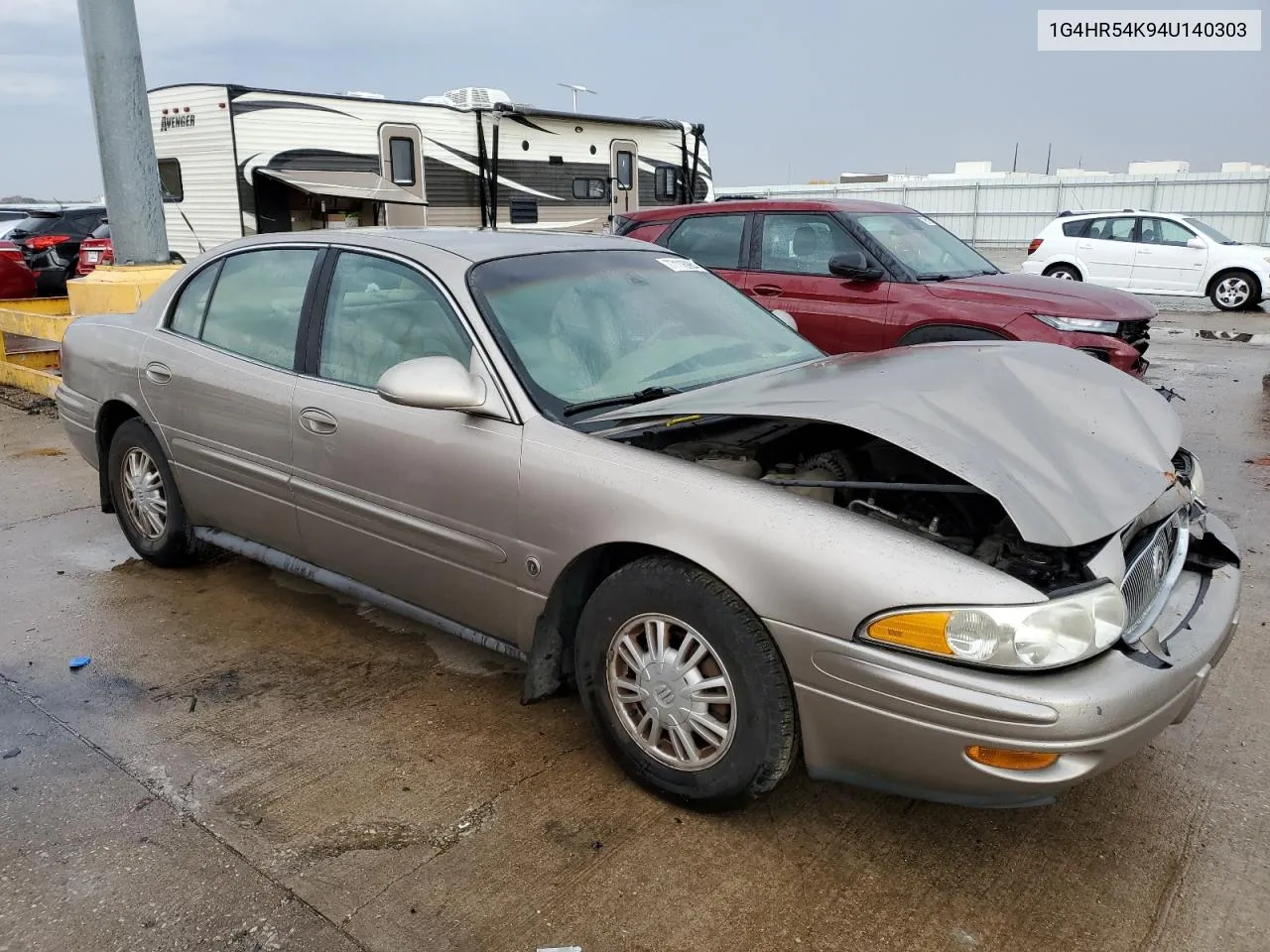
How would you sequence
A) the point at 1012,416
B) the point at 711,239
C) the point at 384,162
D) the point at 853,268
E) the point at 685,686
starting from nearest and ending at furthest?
the point at 685,686 < the point at 1012,416 < the point at 853,268 < the point at 711,239 < the point at 384,162

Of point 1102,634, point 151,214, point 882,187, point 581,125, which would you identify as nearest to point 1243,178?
point 882,187

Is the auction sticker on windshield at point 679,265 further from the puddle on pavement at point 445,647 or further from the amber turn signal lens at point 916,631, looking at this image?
the amber turn signal lens at point 916,631

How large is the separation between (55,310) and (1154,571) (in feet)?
32.8

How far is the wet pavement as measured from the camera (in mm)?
2395

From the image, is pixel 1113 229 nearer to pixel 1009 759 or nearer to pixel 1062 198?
pixel 1062 198

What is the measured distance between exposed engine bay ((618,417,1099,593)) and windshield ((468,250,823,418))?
265 mm

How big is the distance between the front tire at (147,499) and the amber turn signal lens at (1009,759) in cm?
350

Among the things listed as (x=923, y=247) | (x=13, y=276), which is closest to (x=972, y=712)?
(x=923, y=247)

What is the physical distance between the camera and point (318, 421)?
353 cm

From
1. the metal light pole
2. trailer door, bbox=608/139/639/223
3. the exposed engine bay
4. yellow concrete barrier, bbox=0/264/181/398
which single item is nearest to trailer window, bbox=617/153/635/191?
trailer door, bbox=608/139/639/223

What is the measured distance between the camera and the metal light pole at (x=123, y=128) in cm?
707

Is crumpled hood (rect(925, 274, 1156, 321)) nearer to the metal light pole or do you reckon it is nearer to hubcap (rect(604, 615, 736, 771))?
hubcap (rect(604, 615, 736, 771))

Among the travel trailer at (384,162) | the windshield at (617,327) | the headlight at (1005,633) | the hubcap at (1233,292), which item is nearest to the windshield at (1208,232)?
the hubcap at (1233,292)

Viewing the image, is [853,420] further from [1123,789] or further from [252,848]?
[252,848]
